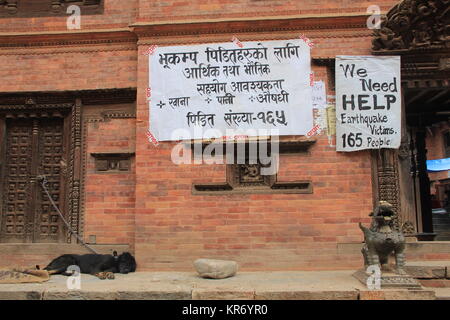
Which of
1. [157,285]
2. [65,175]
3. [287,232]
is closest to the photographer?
[157,285]

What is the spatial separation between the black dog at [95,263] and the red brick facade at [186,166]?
0.89 feet

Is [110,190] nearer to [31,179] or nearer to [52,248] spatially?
[52,248]

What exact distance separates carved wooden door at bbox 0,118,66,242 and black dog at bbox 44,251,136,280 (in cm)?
101

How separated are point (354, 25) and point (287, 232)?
350cm

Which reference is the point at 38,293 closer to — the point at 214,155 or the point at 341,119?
the point at 214,155

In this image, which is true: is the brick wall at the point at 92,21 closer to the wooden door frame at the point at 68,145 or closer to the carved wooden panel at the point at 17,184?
the wooden door frame at the point at 68,145

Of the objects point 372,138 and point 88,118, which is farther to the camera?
point 88,118

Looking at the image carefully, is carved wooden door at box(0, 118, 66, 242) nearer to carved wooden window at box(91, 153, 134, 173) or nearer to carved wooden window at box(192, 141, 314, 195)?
carved wooden window at box(91, 153, 134, 173)

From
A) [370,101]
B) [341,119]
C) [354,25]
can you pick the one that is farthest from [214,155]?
[354,25]

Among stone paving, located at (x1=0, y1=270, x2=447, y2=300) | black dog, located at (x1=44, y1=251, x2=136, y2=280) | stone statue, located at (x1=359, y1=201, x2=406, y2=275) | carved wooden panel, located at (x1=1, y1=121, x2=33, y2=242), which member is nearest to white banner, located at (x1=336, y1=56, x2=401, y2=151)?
stone statue, located at (x1=359, y1=201, x2=406, y2=275)

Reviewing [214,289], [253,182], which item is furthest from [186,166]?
[214,289]

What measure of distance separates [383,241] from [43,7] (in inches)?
275

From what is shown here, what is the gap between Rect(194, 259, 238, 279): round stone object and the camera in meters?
5.92

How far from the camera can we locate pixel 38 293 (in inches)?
210
